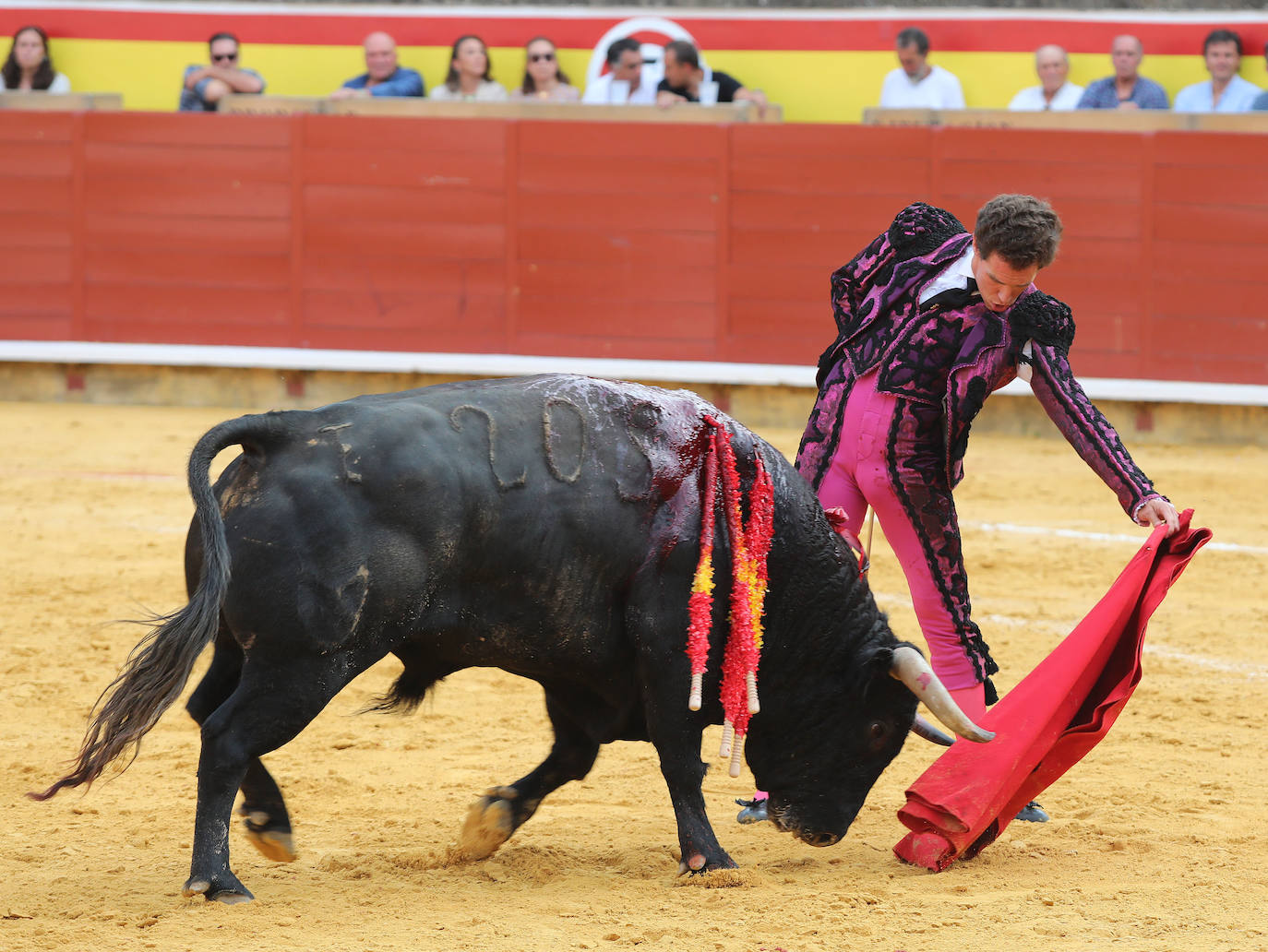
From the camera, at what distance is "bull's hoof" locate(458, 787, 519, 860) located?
316 cm

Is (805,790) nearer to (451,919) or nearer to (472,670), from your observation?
(451,919)

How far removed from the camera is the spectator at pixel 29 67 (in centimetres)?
1017

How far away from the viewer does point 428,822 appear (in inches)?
134

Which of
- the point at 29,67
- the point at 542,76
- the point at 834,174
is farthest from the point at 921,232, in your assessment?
the point at 29,67

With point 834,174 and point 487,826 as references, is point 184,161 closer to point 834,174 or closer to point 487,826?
point 834,174

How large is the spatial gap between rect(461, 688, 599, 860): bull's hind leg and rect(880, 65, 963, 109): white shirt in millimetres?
6689

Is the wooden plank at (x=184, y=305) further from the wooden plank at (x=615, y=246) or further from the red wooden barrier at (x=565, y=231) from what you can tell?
the wooden plank at (x=615, y=246)

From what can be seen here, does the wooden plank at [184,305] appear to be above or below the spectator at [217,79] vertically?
below

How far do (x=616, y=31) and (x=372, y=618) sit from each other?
7966 millimetres

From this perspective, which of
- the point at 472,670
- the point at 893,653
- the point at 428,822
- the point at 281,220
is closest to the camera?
the point at 893,653

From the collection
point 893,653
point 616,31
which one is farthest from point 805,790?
point 616,31

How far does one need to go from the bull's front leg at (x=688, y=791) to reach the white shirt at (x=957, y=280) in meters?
0.96

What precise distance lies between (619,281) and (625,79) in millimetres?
1176

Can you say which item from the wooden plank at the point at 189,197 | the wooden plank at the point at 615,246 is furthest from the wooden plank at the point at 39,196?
the wooden plank at the point at 615,246
